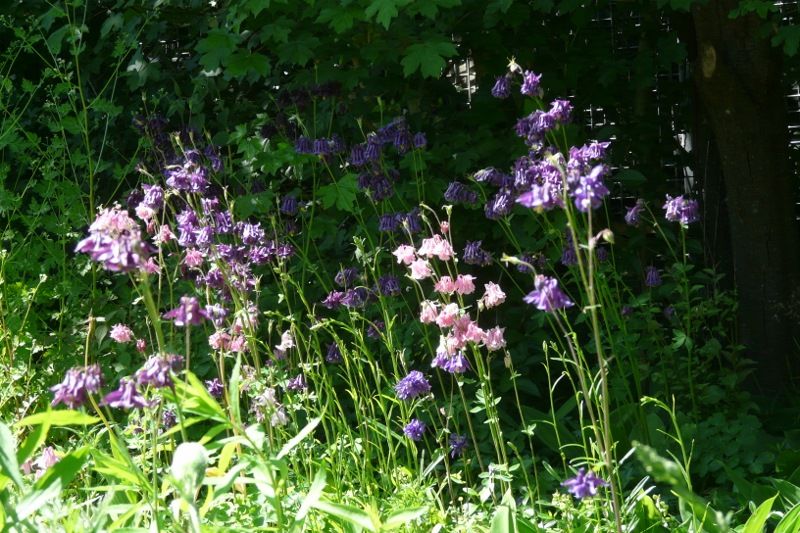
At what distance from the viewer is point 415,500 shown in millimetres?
2861

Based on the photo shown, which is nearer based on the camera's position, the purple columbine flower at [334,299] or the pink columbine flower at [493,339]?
the pink columbine flower at [493,339]

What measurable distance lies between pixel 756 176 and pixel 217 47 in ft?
7.15

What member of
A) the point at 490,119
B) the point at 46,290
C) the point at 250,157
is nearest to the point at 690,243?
the point at 490,119

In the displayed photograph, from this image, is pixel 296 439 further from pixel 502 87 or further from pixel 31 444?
pixel 502 87

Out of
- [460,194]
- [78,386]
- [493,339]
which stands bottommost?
[493,339]

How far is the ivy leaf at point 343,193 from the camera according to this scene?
3.93 meters

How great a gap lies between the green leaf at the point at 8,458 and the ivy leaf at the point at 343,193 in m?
2.06

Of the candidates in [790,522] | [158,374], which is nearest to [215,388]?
[158,374]

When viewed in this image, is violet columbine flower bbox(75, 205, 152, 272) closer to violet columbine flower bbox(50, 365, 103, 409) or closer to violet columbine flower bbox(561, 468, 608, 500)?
violet columbine flower bbox(50, 365, 103, 409)

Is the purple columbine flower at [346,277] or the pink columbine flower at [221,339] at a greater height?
the pink columbine flower at [221,339]

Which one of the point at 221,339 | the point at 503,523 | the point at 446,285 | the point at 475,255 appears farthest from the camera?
the point at 475,255

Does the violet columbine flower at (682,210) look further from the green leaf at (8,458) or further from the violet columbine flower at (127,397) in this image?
the green leaf at (8,458)

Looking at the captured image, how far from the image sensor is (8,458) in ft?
6.39

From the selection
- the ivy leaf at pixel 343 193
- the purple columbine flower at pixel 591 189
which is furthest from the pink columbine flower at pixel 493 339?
the ivy leaf at pixel 343 193
